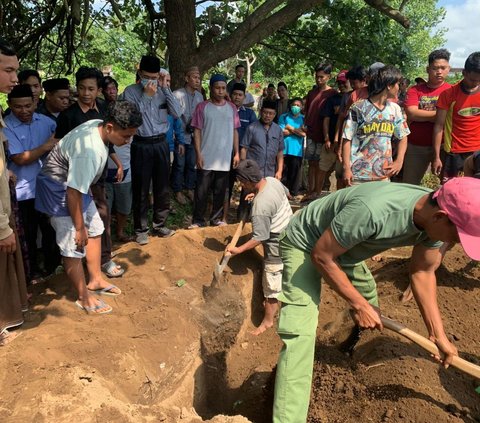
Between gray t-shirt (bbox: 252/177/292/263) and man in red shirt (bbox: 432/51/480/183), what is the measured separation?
190cm

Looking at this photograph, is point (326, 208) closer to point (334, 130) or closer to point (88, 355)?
point (88, 355)

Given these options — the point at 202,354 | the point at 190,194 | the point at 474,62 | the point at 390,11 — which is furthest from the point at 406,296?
the point at 390,11

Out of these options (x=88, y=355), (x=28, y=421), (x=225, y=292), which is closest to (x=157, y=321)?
(x=88, y=355)

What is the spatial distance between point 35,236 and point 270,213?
2.26 meters

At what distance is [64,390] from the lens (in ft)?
7.99

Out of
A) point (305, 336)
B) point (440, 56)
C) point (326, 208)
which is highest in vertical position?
point (440, 56)

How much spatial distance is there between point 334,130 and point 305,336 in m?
4.39

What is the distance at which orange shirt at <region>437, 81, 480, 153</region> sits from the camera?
14.6 ft

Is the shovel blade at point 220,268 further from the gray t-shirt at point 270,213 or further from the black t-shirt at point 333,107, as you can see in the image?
the black t-shirt at point 333,107

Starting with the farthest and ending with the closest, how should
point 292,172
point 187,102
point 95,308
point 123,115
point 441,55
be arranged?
1. point 292,172
2. point 187,102
3. point 441,55
4. point 95,308
5. point 123,115

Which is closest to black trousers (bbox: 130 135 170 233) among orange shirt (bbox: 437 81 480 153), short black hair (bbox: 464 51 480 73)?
orange shirt (bbox: 437 81 480 153)

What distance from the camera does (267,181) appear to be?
4016mm

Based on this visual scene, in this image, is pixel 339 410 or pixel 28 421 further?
pixel 339 410

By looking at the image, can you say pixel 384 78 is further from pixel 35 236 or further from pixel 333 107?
pixel 35 236
